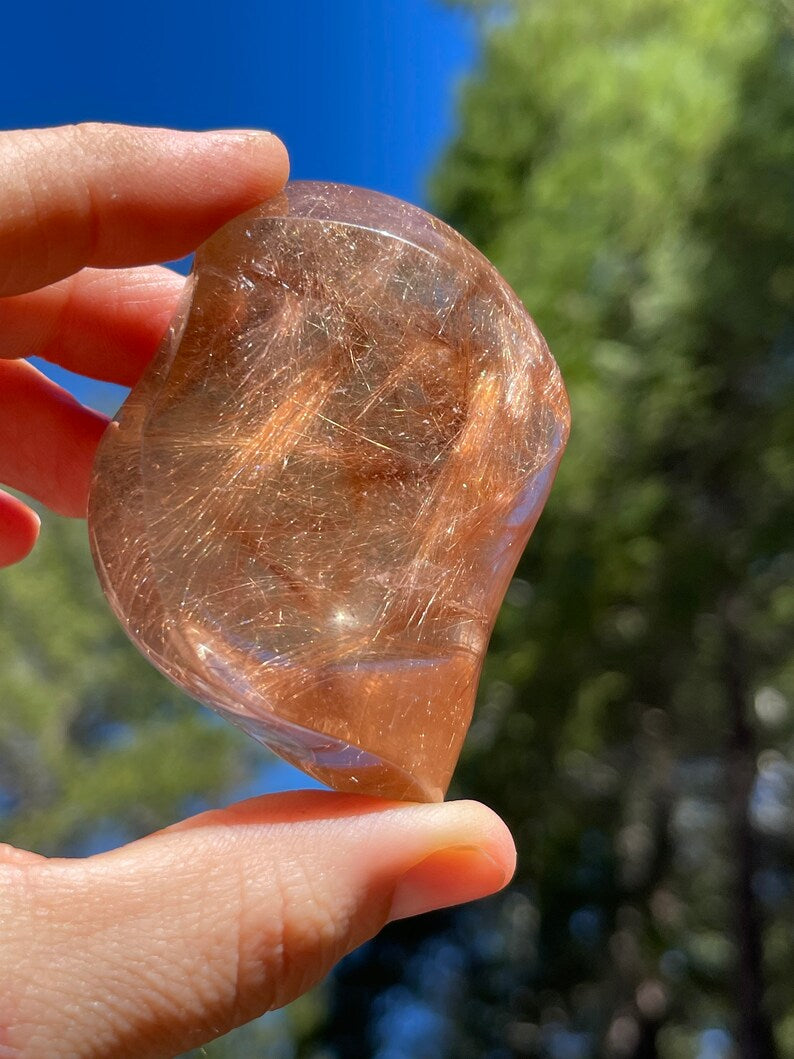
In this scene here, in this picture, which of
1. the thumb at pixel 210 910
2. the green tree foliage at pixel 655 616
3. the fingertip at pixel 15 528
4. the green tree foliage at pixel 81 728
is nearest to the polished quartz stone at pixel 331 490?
the thumb at pixel 210 910

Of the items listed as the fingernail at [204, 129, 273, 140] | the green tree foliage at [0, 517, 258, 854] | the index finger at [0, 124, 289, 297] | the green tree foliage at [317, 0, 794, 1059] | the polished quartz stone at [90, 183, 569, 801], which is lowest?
the green tree foliage at [0, 517, 258, 854]

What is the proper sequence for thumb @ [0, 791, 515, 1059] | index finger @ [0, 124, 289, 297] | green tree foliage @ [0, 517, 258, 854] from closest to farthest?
1. thumb @ [0, 791, 515, 1059]
2. index finger @ [0, 124, 289, 297]
3. green tree foliage @ [0, 517, 258, 854]

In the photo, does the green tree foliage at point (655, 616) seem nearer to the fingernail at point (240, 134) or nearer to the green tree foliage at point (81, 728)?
the green tree foliage at point (81, 728)

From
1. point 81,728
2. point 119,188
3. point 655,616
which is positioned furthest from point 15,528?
point 81,728

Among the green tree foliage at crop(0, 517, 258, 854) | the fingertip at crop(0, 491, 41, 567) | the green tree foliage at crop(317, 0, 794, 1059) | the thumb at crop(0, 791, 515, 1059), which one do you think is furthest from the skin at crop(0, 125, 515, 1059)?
the green tree foliage at crop(0, 517, 258, 854)

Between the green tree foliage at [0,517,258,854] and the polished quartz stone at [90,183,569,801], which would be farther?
the green tree foliage at [0,517,258,854]

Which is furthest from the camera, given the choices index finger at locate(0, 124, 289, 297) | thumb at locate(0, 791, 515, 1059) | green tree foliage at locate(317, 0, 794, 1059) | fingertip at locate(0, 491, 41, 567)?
green tree foliage at locate(317, 0, 794, 1059)

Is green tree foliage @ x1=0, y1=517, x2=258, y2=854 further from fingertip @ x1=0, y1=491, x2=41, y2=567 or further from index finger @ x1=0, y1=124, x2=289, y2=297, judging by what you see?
index finger @ x1=0, y1=124, x2=289, y2=297

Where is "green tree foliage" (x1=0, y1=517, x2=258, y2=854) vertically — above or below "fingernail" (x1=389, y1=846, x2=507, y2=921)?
below
